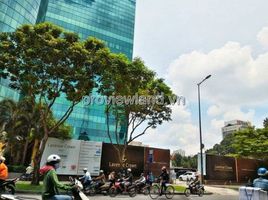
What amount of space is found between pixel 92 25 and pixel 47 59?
52.1 meters

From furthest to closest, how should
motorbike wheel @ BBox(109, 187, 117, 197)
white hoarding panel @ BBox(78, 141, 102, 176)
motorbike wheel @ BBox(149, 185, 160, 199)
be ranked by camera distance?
1. white hoarding panel @ BBox(78, 141, 102, 176)
2. motorbike wheel @ BBox(149, 185, 160, 199)
3. motorbike wheel @ BBox(109, 187, 117, 197)

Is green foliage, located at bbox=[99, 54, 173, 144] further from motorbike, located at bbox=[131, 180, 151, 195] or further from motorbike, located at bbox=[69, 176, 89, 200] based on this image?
motorbike, located at bbox=[69, 176, 89, 200]

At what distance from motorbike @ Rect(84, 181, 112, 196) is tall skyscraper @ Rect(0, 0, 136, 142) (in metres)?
34.8

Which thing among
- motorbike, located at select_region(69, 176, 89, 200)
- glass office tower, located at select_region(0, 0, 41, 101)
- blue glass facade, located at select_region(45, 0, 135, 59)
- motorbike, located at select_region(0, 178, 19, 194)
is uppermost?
blue glass facade, located at select_region(45, 0, 135, 59)

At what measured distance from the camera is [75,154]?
21.2m

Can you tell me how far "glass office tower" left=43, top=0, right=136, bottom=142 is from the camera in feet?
189

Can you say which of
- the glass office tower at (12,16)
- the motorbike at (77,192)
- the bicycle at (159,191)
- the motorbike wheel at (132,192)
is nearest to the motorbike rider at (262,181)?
the motorbike at (77,192)

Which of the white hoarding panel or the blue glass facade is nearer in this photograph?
the white hoarding panel

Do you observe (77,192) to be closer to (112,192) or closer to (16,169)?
(112,192)

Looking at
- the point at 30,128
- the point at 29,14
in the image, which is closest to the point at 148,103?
the point at 30,128

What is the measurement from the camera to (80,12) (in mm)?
63344

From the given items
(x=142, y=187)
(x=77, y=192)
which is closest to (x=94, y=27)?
(x=142, y=187)

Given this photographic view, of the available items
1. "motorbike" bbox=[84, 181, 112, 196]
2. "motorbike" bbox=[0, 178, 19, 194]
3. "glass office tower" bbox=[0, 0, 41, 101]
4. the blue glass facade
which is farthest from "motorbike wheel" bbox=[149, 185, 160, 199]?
the blue glass facade

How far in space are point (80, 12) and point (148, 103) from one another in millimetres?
49796
